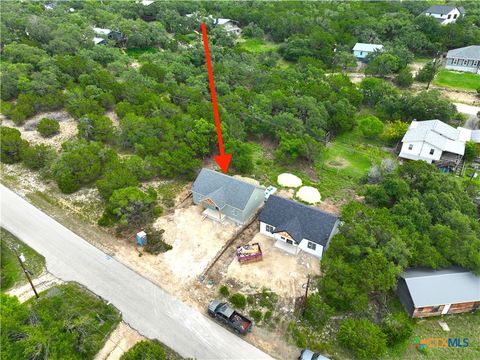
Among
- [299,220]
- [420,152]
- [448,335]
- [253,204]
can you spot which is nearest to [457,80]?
[420,152]

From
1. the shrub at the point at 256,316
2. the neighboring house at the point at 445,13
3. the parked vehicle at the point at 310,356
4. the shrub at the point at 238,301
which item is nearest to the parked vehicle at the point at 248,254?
the shrub at the point at 238,301

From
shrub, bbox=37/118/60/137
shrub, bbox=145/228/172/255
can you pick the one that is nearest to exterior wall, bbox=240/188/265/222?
shrub, bbox=145/228/172/255

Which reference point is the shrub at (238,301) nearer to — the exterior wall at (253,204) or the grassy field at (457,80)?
the exterior wall at (253,204)

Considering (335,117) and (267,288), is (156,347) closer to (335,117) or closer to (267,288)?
(267,288)

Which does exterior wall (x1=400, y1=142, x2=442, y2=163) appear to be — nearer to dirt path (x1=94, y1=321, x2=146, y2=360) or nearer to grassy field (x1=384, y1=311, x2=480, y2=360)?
grassy field (x1=384, y1=311, x2=480, y2=360)

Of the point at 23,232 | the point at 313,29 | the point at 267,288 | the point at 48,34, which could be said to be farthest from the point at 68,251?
the point at 313,29

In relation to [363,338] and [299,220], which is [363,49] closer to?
[299,220]
